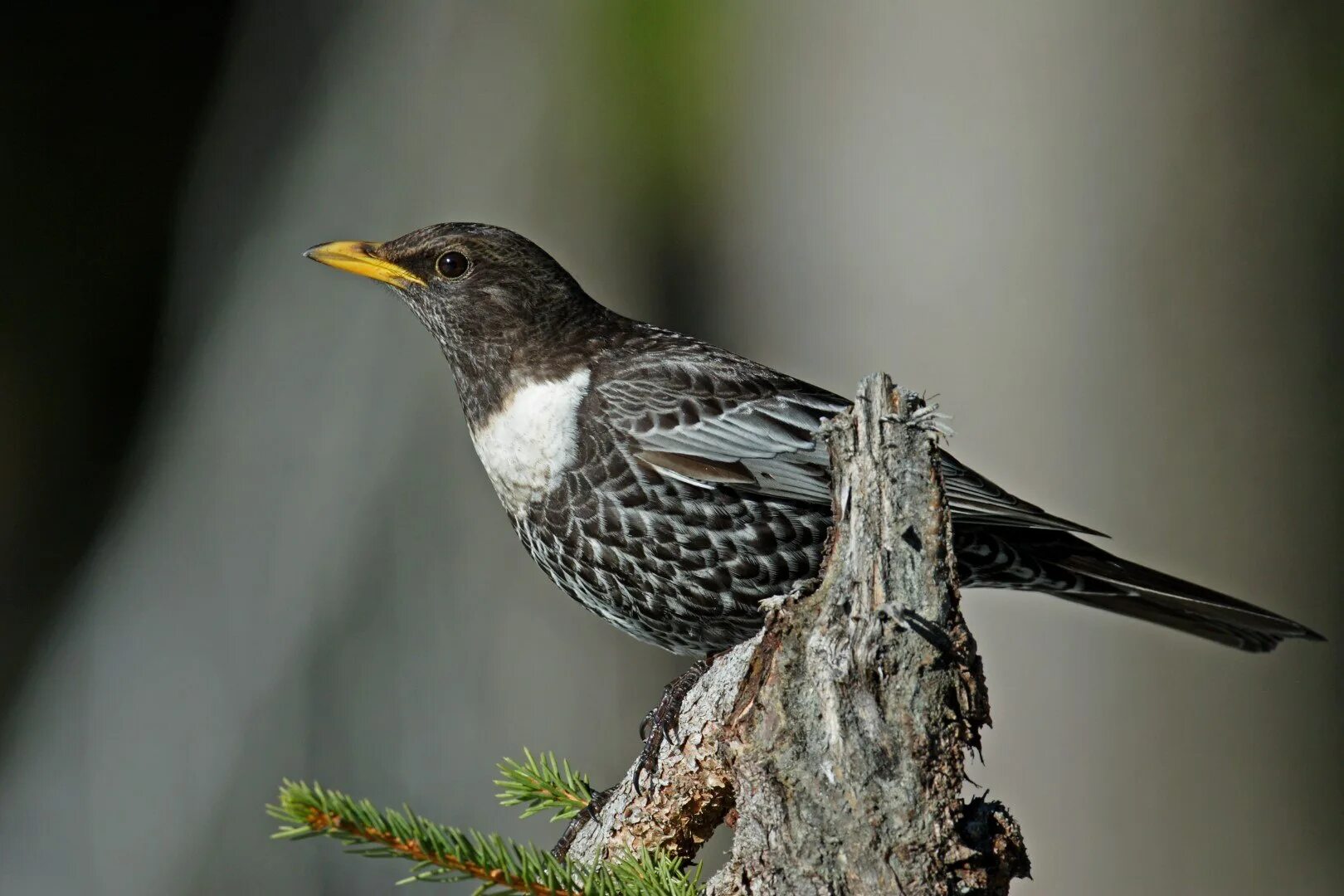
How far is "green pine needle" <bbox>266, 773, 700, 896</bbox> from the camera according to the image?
1.94 m

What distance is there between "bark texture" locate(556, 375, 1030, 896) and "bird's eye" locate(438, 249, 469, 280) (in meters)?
1.88

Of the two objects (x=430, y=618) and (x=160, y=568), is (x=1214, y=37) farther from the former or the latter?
(x=160, y=568)

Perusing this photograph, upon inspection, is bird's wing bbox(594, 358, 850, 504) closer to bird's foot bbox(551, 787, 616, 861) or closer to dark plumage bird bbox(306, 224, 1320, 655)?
dark plumage bird bbox(306, 224, 1320, 655)

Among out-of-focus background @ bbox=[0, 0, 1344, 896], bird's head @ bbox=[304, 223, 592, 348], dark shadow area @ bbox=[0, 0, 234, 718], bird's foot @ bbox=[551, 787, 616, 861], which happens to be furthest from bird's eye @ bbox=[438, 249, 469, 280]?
dark shadow area @ bbox=[0, 0, 234, 718]

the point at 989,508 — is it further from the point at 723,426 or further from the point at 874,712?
the point at 874,712

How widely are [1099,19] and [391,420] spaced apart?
138 inches

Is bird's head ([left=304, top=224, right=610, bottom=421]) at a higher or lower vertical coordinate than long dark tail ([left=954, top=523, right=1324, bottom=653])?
higher

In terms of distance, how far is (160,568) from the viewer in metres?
6.09

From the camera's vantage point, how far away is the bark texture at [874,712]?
1982 millimetres

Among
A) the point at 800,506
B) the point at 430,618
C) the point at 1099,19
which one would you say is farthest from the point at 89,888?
the point at 1099,19

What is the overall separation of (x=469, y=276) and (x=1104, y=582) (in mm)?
1989

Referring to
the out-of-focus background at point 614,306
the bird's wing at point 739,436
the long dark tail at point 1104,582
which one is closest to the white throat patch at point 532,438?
the bird's wing at point 739,436

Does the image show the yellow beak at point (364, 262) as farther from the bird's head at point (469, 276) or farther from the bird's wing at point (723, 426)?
the bird's wing at point (723, 426)

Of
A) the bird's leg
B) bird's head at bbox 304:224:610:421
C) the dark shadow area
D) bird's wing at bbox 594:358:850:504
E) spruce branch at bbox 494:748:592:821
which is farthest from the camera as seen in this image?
the dark shadow area
